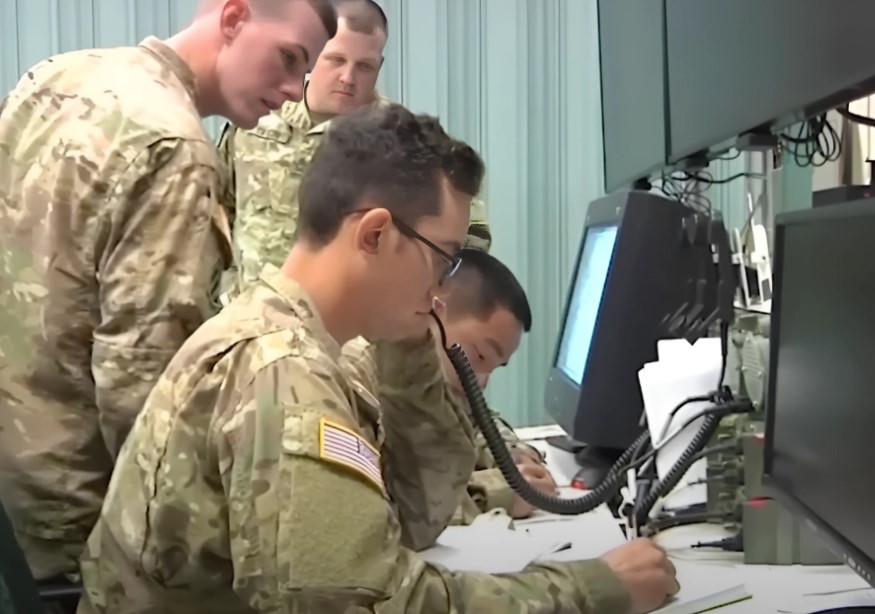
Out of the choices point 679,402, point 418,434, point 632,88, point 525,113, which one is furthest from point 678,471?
point 525,113

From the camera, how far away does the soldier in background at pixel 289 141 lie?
2.11 m

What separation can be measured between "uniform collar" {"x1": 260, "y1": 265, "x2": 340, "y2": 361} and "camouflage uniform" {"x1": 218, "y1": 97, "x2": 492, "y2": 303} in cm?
111

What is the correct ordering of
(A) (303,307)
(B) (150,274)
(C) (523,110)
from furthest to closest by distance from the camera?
(C) (523,110) → (B) (150,274) → (A) (303,307)

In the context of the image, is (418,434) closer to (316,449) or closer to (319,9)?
(316,449)

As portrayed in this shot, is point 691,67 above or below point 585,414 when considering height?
above

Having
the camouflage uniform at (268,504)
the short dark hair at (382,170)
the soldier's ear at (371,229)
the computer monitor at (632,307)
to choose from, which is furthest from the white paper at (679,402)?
the soldier's ear at (371,229)

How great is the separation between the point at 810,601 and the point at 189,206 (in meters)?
0.90

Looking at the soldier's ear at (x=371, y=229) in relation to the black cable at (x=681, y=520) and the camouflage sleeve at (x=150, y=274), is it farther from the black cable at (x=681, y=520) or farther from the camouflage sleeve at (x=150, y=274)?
the black cable at (x=681, y=520)

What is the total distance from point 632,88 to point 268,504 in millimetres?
1556

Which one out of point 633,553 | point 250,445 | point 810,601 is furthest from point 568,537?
point 250,445

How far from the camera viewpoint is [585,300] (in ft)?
6.35

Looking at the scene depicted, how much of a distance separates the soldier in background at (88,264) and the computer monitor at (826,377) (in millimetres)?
735

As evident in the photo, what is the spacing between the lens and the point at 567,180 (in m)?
2.91

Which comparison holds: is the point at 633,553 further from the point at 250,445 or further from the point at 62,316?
the point at 62,316
